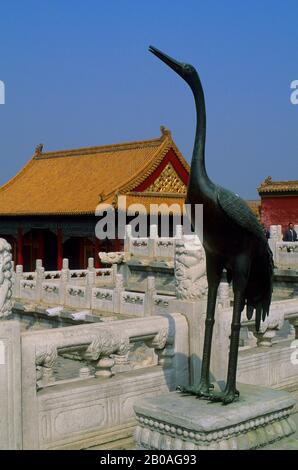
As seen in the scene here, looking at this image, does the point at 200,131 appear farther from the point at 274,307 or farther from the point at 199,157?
the point at 274,307

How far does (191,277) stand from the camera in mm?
5746

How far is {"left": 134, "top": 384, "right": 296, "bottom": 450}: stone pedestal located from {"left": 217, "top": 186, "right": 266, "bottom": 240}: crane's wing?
1.17 metres

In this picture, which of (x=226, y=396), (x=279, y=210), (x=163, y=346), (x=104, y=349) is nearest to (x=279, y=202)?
(x=279, y=210)

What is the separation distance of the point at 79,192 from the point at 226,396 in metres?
22.5

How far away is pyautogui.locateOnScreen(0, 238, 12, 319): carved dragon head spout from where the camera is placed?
4426mm

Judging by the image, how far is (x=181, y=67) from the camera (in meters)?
4.12

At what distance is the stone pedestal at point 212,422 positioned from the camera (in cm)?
380

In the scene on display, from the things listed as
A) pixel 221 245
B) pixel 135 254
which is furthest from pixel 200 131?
pixel 135 254

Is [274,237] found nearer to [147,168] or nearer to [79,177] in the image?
[147,168]

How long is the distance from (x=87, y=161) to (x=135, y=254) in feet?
37.3

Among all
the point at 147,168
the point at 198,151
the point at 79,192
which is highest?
the point at 147,168

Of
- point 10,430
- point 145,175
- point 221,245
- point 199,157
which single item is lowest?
point 10,430

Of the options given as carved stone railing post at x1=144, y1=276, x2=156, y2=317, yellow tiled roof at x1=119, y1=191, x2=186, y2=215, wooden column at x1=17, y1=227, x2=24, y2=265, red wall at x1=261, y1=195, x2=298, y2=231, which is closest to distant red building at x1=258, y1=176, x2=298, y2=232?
red wall at x1=261, y1=195, x2=298, y2=231

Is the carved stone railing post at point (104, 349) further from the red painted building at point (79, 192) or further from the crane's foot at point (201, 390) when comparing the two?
the red painted building at point (79, 192)
